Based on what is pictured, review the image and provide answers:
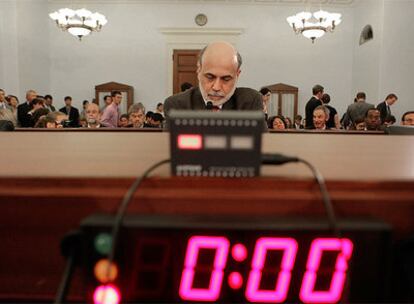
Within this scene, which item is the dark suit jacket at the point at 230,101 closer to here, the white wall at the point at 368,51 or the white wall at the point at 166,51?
the white wall at the point at 368,51

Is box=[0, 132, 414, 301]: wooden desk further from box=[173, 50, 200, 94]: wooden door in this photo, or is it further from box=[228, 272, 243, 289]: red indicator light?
box=[173, 50, 200, 94]: wooden door

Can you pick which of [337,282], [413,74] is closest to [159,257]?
[337,282]

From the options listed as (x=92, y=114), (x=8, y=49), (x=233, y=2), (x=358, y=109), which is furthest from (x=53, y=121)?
(x=233, y=2)

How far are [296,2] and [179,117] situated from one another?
8440mm

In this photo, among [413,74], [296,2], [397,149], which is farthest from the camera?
[296,2]

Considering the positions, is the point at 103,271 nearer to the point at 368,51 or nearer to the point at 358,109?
the point at 358,109

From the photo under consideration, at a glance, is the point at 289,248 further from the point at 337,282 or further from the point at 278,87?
the point at 278,87

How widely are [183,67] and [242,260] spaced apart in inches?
321

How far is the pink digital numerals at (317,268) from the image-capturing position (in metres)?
0.46

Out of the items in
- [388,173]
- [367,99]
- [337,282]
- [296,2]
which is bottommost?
[337,282]

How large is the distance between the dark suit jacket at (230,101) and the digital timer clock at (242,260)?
133cm

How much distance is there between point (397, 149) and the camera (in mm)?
803

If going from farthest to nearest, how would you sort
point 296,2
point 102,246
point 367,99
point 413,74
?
point 296,2 < point 367,99 < point 413,74 < point 102,246

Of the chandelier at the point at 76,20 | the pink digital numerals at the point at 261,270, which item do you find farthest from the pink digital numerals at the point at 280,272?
the chandelier at the point at 76,20
